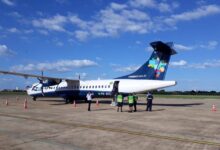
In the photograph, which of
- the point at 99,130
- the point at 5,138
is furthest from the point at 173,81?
the point at 5,138

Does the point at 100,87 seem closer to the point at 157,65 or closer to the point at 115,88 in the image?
the point at 115,88

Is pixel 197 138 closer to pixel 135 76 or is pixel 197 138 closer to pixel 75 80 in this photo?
pixel 135 76

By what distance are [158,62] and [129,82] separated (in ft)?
12.5

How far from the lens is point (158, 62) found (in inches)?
1151

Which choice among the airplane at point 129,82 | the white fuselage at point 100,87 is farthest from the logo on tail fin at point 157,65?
the white fuselage at point 100,87

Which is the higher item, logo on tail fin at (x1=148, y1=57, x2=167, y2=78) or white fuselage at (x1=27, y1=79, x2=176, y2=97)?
logo on tail fin at (x1=148, y1=57, x2=167, y2=78)

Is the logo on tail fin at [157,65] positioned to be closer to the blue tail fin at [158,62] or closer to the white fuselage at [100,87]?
the blue tail fin at [158,62]

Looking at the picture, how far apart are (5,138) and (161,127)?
24.7 ft

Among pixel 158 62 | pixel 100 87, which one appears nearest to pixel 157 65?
pixel 158 62

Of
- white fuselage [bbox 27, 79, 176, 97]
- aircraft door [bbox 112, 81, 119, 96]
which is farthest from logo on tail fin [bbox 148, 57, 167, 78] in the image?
aircraft door [bbox 112, 81, 119, 96]

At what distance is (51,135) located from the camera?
1180 centimetres

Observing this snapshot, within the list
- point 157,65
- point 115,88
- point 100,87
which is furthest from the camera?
point 100,87

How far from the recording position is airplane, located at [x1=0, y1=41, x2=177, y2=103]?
94.2ft

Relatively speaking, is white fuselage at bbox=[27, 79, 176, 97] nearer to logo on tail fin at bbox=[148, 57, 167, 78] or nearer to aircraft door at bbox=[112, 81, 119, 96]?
aircraft door at bbox=[112, 81, 119, 96]
